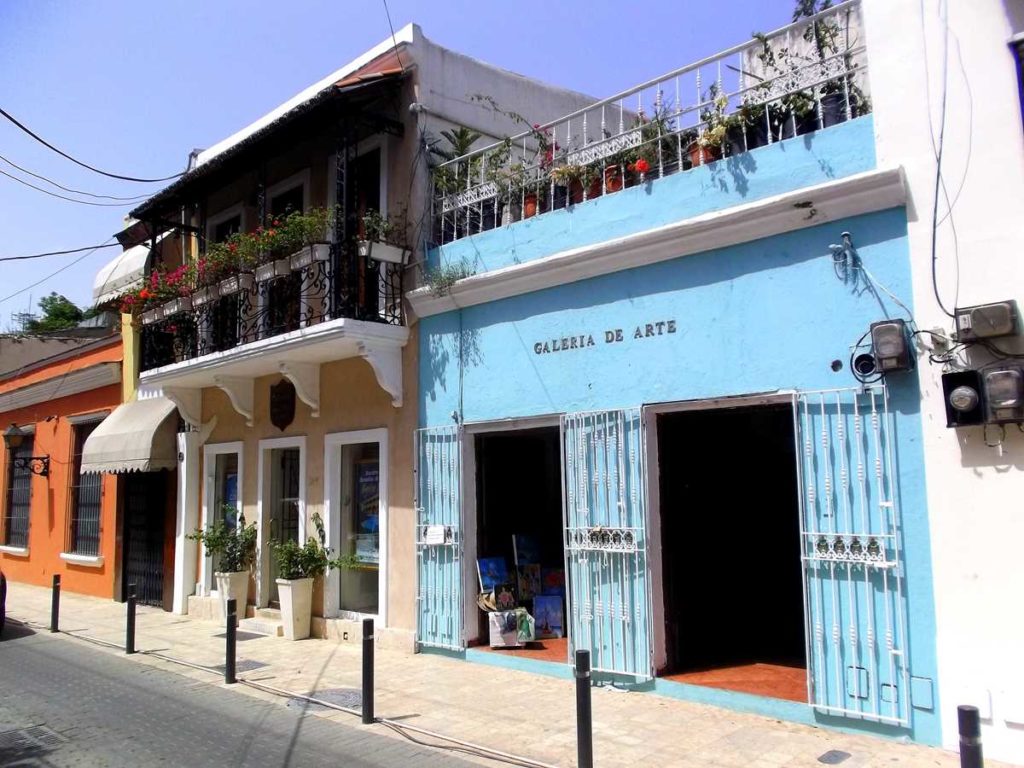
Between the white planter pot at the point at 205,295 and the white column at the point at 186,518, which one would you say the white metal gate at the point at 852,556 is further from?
the white column at the point at 186,518

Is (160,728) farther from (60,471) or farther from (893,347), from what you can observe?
(60,471)

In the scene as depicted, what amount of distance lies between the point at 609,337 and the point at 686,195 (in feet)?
4.99

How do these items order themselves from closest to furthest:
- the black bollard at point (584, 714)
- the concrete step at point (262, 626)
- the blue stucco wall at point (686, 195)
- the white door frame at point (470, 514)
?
the black bollard at point (584, 714), the blue stucco wall at point (686, 195), the white door frame at point (470, 514), the concrete step at point (262, 626)

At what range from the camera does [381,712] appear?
280 inches

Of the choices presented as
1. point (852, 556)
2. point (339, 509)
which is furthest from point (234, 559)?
point (852, 556)

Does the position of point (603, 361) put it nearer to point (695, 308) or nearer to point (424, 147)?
point (695, 308)

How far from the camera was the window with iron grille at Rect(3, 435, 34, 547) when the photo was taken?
19.8 meters

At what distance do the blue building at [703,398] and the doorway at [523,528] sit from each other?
0.04 meters

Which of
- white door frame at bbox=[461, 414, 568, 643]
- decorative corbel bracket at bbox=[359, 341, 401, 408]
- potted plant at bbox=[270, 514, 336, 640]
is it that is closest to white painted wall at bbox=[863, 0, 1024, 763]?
white door frame at bbox=[461, 414, 568, 643]

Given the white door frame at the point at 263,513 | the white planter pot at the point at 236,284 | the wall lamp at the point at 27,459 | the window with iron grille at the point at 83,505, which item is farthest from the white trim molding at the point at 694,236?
the wall lamp at the point at 27,459

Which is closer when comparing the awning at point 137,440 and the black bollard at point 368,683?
the black bollard at point 368,683

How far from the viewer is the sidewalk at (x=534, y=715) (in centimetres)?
564

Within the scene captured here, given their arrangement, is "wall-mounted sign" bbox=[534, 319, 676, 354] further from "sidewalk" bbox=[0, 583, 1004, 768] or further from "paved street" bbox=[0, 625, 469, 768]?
"paved street" bbox=[0, 625, 469, 768]

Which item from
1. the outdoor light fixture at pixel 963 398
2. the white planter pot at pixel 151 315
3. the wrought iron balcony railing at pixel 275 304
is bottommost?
the outdoor light fixture at pixel 963 398
